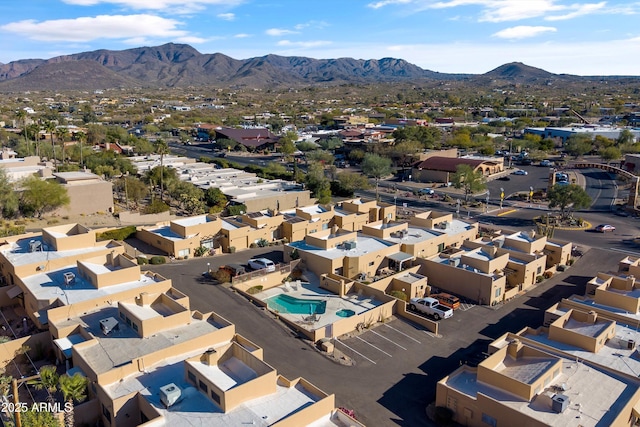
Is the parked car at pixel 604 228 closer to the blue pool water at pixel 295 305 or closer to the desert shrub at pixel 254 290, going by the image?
the blue pool water at pixel 295 305

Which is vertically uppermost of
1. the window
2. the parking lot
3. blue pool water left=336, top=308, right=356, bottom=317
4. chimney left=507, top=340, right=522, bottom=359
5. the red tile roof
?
the red tile roof

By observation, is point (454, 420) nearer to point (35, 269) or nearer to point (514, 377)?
point (514, 377)

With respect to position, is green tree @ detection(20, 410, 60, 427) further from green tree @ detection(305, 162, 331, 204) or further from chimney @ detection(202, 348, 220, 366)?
green tree @ detection(305, 162, 331, 204)

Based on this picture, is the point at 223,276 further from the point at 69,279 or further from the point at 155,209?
the point at 155,209

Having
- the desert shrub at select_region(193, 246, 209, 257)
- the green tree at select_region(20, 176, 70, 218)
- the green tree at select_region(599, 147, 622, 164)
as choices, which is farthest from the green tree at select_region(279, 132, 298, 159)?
the desert shrub at select_region(193, 246, 209, 257)

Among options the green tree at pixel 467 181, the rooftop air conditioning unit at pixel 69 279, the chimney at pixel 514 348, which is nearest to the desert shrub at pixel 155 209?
the rooftop air conditioning unit at pixel 69 279
